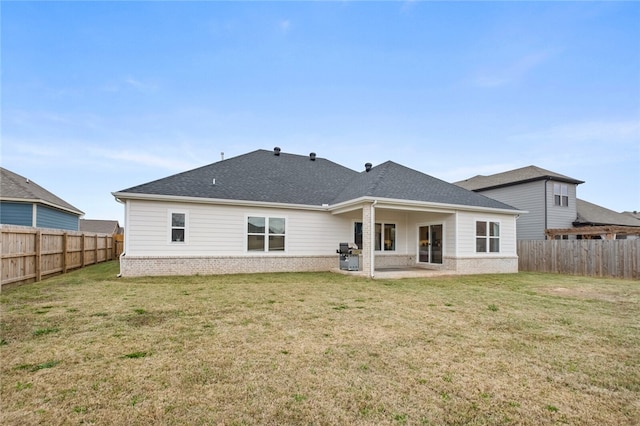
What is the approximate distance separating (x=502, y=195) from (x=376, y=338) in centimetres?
2028

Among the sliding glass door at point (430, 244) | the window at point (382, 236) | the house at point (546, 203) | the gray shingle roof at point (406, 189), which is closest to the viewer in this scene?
the gray shingle roof at point (406, 189)

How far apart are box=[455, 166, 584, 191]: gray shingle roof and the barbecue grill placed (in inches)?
516

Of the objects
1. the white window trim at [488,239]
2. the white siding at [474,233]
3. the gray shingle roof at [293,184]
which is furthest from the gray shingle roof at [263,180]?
the white window trim at [488,239]

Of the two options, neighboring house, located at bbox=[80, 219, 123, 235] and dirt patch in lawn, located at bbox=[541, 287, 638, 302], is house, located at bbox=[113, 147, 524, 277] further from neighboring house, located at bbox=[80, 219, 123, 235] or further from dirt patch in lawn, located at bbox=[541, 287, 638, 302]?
neighboring house, located at bbox=[80, 219, 123, 235]

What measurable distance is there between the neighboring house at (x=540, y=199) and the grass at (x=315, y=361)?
13112 millimetres

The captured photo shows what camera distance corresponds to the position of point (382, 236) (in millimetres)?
15219

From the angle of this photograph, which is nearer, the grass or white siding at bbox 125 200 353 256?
the grass

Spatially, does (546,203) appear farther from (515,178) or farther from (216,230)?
(216,230)

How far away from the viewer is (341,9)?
12375mm

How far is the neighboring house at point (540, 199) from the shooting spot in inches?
728

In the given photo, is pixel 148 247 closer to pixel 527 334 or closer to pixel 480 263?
pixel 527 334

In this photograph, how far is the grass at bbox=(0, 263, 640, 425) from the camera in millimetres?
2611

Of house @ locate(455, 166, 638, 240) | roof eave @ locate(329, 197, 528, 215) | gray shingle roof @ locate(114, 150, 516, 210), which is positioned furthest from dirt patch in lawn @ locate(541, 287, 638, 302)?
house @ locate(455, 166, 638, 240)

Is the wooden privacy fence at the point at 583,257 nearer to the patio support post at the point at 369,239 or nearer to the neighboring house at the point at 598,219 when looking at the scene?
the neighboring house at the point at 598,219
